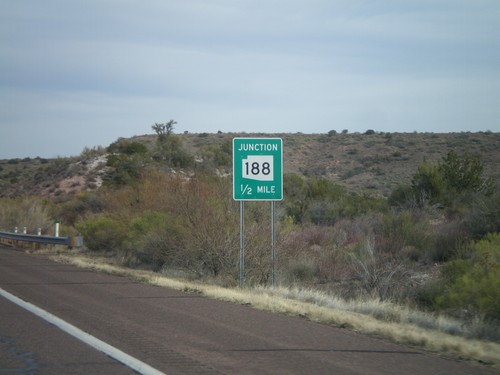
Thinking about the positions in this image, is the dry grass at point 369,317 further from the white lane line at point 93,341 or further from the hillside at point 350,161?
the hillside at point 350,161

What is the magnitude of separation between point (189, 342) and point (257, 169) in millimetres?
7979

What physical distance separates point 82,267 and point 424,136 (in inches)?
2690

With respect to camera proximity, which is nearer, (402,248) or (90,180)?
(402,248)

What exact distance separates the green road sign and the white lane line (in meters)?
6.11

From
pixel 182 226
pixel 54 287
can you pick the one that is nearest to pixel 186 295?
pixel 54 287

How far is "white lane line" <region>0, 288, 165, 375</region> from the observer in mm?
7926

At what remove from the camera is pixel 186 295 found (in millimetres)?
14891

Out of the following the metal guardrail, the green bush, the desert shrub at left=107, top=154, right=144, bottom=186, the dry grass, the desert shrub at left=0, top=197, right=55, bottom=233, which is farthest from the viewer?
the desert shrub at left=107, top=154, right=144, bottom=186

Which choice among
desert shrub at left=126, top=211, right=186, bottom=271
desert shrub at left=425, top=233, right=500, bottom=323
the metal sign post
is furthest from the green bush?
desert shrub at left=126, top=211, right=186, bottom=271

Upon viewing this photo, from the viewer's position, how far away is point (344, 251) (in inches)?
895

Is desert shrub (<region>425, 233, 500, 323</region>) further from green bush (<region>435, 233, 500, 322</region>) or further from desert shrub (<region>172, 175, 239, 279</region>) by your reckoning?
desert shrub (<region>172, 175, 239, 279</region>)

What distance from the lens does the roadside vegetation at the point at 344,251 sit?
1210 cm

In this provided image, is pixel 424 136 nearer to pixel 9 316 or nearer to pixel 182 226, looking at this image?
pixel 182 226

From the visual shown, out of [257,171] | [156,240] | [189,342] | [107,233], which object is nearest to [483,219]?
[257,171]
